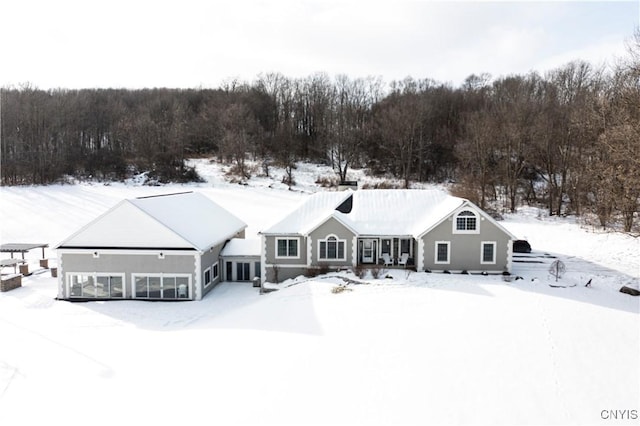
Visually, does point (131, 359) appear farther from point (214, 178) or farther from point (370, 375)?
point (214, 178)

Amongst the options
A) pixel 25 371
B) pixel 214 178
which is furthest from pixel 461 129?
pixel 25 371

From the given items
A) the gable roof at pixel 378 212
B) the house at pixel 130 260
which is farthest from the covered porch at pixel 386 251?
the house at pixel 130 260

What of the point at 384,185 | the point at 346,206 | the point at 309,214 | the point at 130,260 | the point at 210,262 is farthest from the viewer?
the point at 384,185

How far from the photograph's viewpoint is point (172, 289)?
21438 mm

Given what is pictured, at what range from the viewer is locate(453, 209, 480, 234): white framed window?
2208 centimetres

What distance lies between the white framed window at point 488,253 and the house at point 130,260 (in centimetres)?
1409

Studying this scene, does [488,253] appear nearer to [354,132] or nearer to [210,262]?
[210,262]

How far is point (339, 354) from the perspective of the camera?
1400 centimetres

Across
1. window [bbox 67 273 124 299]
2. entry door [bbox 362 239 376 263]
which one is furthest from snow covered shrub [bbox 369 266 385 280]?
window [bbox 67 273 124 299]

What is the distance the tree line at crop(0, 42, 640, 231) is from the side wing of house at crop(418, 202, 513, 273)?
540 inches

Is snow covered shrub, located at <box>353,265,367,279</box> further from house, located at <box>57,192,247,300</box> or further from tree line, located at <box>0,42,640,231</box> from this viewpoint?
tree line, located at <box>0,42,640,231</box>

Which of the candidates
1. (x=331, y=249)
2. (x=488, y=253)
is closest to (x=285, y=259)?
(x=331, y=249)

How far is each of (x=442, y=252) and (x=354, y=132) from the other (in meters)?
37.9

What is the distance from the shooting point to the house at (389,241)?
22.2 metres
